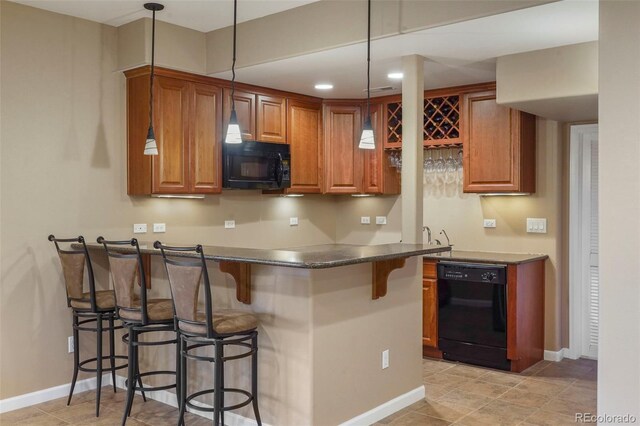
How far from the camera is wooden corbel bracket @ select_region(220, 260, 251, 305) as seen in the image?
11.1 feet

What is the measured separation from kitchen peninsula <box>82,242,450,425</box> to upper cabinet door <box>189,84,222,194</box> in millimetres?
1074

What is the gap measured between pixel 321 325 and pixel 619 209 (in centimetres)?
158

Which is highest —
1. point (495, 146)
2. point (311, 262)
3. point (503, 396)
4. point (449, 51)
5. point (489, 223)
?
point (449, 51)

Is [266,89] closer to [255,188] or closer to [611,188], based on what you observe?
[255,188]

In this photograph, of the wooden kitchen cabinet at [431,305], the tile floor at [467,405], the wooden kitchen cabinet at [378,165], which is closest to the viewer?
the tile floor at [467,405]

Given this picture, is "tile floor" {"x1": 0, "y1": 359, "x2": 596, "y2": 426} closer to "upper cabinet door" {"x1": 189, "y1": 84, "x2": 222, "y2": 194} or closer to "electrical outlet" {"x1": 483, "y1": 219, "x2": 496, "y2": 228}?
"electrical outlet" {"x1": 483, "y1": 219, "x2": 496, "y2": 228}

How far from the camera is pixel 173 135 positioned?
456 centimetres

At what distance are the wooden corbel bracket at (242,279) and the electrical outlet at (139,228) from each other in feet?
4.98

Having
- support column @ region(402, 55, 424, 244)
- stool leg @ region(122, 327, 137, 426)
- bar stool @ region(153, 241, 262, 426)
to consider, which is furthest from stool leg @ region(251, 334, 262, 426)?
support column @ region(402, 55, 424, 244)

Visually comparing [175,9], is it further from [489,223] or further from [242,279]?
[489,223]

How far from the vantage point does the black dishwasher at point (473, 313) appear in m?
4.72

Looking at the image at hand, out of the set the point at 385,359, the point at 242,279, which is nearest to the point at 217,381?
the point at 242,279

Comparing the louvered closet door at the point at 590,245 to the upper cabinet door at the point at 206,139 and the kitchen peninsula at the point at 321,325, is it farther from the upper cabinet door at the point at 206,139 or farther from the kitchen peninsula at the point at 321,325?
the upper cabinet door at the point at 206,139

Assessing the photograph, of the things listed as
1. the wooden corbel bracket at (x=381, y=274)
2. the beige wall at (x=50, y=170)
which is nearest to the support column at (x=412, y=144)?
the wooden corbel bracket at (x=381, y=274)
